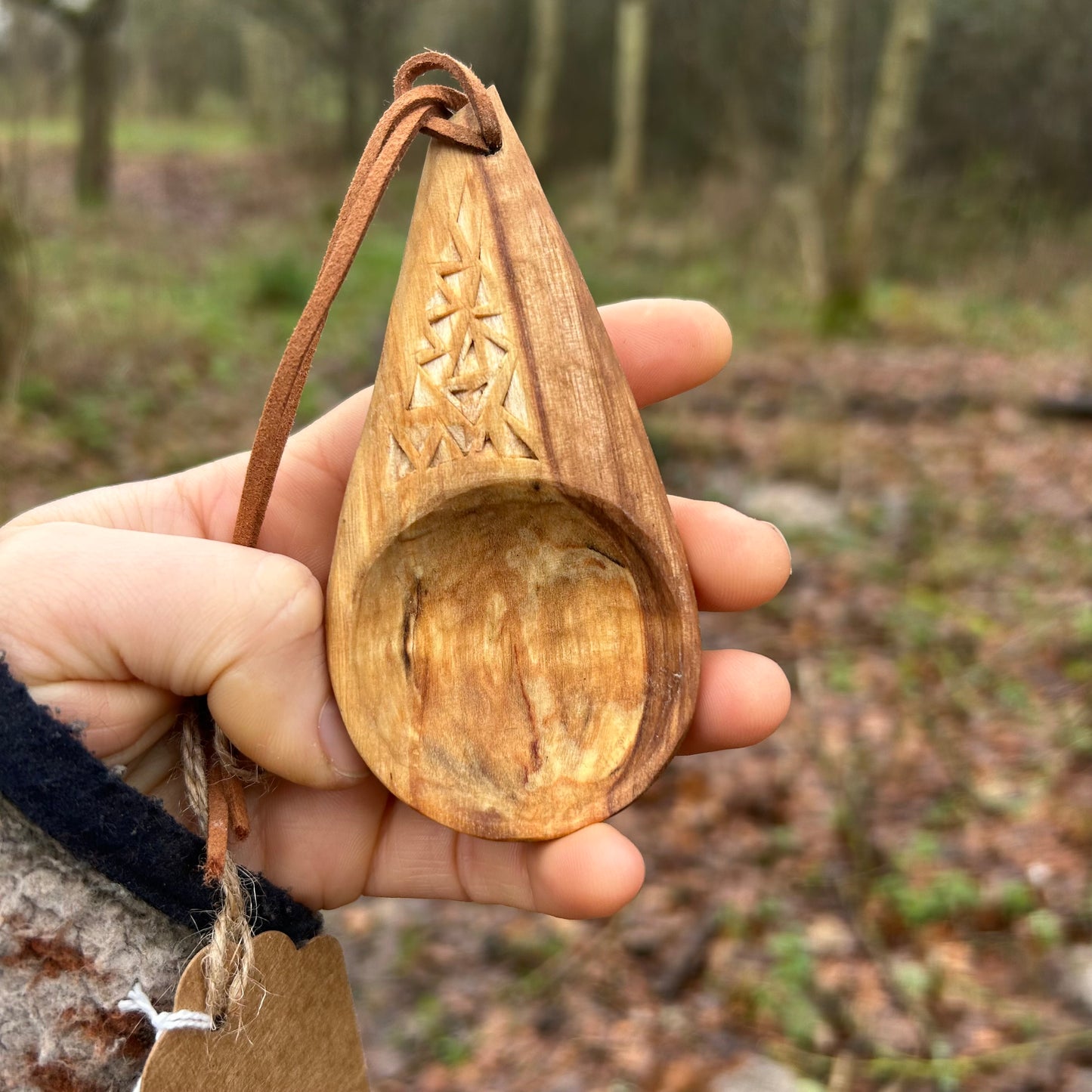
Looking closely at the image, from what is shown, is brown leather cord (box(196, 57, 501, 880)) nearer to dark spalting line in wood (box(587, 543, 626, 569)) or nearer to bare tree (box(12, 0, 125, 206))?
dark spalting line in wood (box(587, 543, 626, 569))

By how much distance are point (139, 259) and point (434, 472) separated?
868cm

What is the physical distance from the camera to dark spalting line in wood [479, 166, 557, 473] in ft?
3.74

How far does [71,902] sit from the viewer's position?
103 centimetres

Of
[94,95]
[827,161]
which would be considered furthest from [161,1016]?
[94,95]

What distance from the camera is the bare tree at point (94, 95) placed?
1096 cm

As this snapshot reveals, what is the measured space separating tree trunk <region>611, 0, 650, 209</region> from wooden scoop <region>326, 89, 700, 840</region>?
1181cm

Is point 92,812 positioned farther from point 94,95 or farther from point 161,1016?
point 94,95

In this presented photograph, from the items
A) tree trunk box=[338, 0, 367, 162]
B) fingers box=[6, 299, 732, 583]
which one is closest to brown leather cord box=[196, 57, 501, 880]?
fingers box=[6, 299, 732, 583]

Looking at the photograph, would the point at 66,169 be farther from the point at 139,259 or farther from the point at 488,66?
the point at 488,66

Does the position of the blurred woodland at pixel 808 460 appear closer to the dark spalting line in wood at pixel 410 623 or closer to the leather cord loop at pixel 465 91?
the dark spalting line in wood at pixel 410 623

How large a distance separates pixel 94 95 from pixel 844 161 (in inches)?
326

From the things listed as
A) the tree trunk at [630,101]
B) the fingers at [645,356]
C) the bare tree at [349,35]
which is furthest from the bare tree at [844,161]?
the bare tree at [349,35]

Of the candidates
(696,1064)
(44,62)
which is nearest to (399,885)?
(696,1064)

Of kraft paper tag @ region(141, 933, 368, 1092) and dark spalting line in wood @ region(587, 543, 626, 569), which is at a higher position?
dark spalting line in wood @ region(587, 543, 626, 569)
